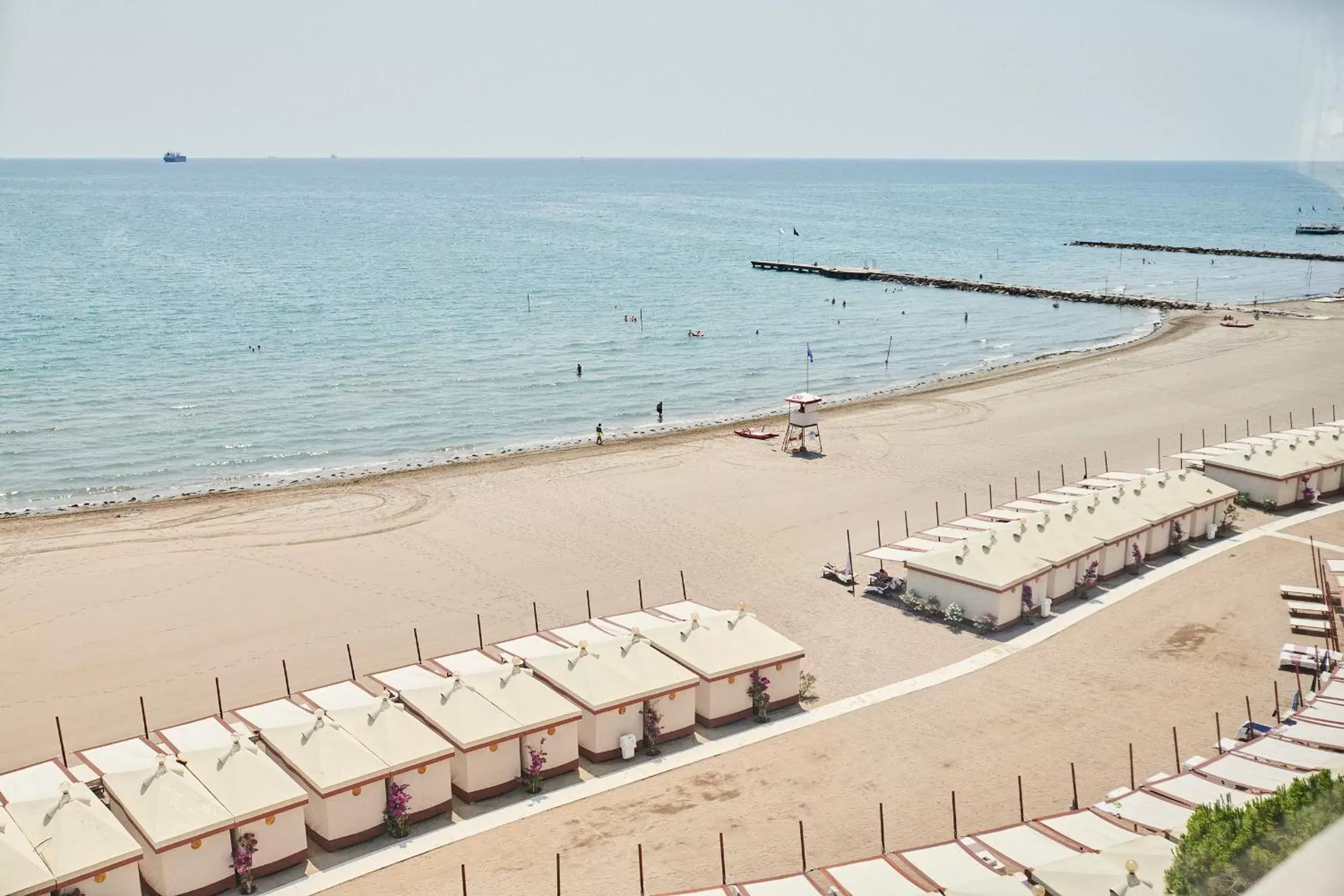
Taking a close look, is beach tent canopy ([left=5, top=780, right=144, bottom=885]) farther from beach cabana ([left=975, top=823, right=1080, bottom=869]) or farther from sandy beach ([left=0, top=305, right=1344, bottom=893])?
beach cabana ([left=975, top=823, right=1080, bottom=869])

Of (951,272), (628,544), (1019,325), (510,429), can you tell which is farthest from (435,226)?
(628,544)

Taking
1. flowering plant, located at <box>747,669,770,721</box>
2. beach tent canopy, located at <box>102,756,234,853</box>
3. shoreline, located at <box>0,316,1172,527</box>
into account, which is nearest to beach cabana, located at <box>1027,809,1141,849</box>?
flowering plant, located at <box>747,669,770,721</box>

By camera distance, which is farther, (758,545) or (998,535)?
(758,545)

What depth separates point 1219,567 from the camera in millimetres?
31500

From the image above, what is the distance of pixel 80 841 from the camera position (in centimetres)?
1739

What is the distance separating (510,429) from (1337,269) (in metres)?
95.1

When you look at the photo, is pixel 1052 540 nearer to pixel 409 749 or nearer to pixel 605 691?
pixel 605 691

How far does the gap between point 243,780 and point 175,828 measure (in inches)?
51.1

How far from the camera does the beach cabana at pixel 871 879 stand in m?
15.9

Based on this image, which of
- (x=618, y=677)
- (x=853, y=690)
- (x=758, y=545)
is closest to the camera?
(x=618, y=677)

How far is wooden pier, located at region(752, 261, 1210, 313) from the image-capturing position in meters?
93.2

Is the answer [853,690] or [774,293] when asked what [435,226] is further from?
[853,690]

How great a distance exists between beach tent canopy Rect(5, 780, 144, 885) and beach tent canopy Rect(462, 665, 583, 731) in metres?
6.41

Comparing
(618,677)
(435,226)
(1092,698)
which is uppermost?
(435,226)
